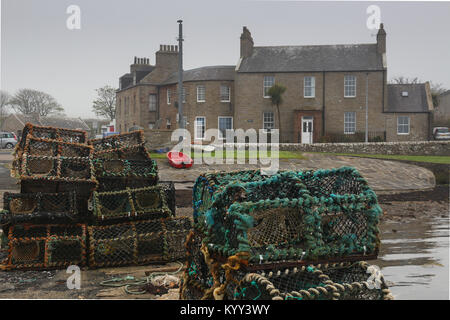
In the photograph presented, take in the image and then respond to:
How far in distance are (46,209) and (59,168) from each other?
0.58m

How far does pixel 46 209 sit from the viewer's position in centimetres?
623

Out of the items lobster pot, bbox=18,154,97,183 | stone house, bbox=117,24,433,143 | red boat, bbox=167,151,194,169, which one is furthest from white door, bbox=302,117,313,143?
lobster pot, bbox=18,154,97,183

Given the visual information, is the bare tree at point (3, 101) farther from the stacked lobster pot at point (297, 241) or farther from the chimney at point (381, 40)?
the stacked lobster pot at point (297, 241)

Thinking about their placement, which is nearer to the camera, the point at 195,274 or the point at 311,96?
the point at 195,274

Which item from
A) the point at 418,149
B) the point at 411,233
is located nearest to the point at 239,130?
the point at 418,149

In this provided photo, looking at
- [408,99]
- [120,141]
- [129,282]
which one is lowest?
[129,282]

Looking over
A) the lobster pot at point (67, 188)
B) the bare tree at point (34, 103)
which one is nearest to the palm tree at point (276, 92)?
the lobster pot at point (67, 188)

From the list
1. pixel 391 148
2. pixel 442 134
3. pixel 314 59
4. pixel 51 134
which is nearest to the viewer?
pixel 51 134

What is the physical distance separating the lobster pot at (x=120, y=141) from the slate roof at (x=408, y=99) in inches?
1191

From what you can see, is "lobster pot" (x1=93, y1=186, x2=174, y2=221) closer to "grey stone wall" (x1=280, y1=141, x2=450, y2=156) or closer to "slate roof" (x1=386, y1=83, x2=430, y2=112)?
"grey stone wall" (x1=280, y1=141, x2=450, y2=156)

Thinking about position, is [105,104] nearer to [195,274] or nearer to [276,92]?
[276,92]

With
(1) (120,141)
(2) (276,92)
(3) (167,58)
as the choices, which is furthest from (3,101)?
(1) (120,141)

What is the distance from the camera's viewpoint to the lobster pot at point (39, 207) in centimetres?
582
